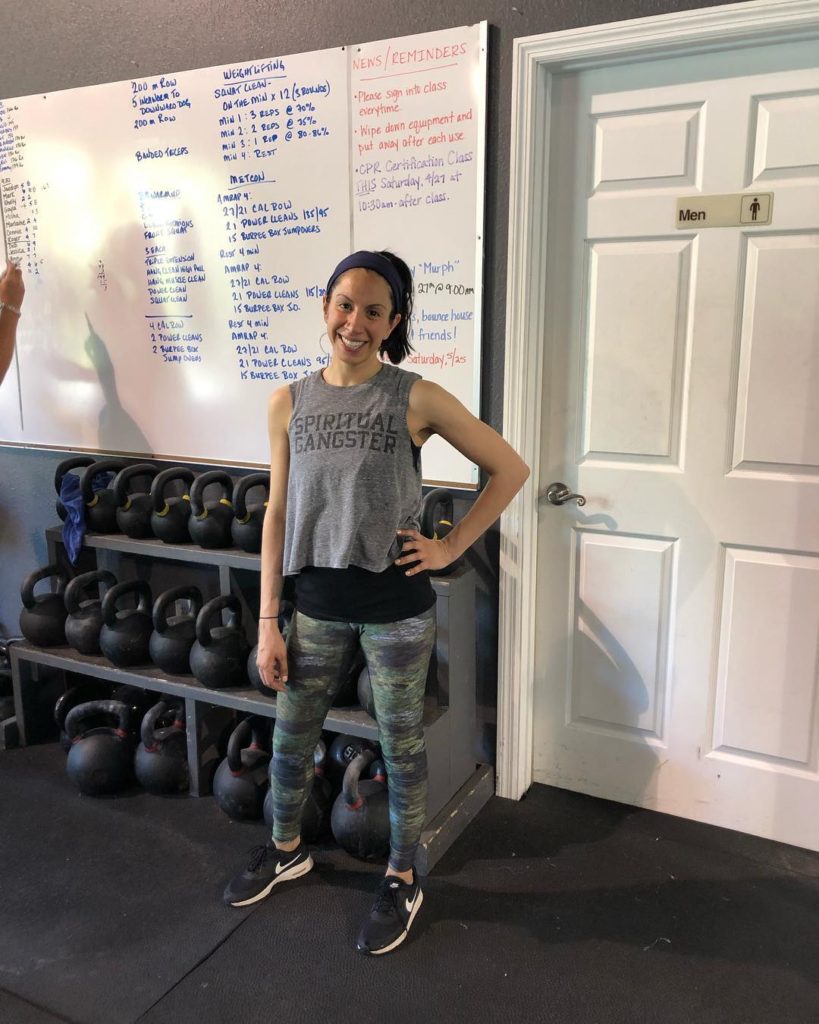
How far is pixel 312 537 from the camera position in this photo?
5.03 ft

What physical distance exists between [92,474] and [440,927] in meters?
1.58

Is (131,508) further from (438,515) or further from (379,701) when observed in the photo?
(379,701)

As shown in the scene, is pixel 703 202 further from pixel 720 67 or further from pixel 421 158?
pixel 421 158

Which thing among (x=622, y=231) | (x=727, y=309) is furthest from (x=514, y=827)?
(x=622, y=231)

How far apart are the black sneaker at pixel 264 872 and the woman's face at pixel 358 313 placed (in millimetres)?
1130

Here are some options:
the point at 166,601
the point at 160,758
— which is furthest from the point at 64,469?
the point at 160,758

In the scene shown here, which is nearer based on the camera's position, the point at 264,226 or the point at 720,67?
the point at 720,67

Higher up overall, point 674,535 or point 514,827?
point 674,535

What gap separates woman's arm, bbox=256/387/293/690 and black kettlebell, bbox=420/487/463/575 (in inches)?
14.9

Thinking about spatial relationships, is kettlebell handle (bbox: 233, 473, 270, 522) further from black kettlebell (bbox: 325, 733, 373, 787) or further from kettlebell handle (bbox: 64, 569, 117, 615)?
black kettlebell (bbox: 325, 733, 373, 787)

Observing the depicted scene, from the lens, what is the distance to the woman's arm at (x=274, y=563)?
1.61 meters

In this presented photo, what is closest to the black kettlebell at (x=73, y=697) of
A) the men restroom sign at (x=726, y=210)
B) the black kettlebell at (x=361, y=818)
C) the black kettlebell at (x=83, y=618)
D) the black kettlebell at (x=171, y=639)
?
the black kettlebell at (x=83, y=618)

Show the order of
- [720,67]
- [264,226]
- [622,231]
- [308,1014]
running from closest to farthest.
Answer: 1. [308,1014]
2. [720,67]
3. [622,231]
4. [264,226]

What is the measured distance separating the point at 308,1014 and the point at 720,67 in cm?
213
